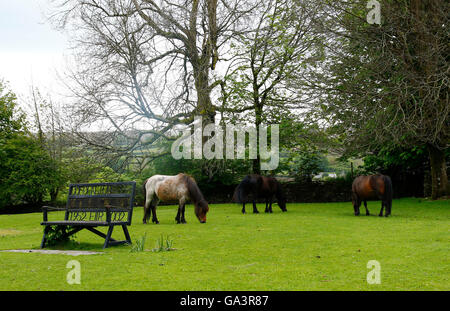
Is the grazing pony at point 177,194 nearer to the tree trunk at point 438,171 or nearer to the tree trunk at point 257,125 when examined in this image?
the tree trunk at point 257,125

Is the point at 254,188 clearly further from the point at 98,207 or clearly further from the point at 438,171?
the point at 98,207

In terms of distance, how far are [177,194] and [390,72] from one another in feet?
28.1

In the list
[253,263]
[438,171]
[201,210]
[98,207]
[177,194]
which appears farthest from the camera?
[438,171]

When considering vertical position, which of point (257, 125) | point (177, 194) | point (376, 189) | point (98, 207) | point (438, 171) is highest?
point (257, 125)

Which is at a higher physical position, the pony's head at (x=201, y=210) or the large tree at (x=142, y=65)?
the large tree at (x=142, y=65)

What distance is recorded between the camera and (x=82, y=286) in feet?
15.0

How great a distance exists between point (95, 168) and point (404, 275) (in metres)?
17.7

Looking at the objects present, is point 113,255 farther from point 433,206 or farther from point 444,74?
point 433,206

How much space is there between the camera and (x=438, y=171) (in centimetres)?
1820

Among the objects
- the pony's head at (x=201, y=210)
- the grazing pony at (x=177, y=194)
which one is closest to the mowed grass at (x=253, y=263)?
the pony's head at (x=201, y=210)

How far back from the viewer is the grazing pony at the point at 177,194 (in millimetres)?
12984

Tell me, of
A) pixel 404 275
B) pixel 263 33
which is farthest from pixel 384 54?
pixel 404 275

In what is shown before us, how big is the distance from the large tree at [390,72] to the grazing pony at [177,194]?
6.15 metres

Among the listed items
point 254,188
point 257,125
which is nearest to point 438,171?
point 254,188
